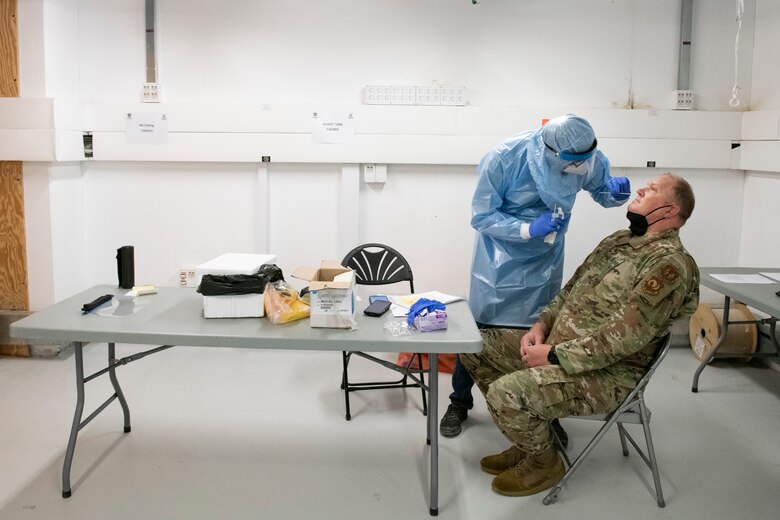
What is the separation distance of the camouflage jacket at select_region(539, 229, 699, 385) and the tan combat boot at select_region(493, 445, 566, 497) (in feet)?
1.45

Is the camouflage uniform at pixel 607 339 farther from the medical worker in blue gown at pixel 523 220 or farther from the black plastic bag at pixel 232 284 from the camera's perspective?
the black plastic bag at pixel 232 284

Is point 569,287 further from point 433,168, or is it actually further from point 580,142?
point 433,168

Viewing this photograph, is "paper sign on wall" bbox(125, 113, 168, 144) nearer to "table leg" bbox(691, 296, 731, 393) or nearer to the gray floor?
the gray floor

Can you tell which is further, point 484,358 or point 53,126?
point 53,126

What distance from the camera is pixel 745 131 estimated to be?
391 cm

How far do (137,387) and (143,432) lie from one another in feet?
1.80

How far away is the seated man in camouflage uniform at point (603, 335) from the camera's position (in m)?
2.13

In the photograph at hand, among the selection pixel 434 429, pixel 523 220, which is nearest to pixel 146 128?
pixel 523 220

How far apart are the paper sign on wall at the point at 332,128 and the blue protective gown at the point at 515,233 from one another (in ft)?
4.38

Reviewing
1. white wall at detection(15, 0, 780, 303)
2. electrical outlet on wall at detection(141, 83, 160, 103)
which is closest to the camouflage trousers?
white wall at detection(15, 0, 780, 303)

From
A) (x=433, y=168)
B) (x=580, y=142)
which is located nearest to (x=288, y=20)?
(x=433, y=168)

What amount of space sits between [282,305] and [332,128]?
1854 mm

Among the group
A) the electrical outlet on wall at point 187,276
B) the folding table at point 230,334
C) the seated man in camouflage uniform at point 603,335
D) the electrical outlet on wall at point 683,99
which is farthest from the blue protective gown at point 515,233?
the electrical outlet on wall at point 187,276

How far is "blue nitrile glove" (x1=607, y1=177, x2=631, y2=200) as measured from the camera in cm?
281
